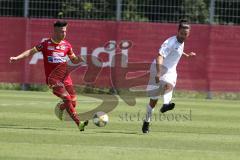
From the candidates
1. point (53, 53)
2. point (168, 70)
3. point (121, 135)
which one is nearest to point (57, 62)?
point (53, 53)

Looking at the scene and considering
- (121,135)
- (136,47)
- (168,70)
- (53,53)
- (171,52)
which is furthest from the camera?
(136,47)

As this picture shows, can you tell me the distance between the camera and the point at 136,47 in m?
25.4

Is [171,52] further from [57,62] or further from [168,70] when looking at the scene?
[57,62]

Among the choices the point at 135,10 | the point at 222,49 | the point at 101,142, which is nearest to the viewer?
the point at 101,142

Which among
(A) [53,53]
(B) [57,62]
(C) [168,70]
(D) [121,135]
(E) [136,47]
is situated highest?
(A) [53,53]

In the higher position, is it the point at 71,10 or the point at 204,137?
the point at 71,10

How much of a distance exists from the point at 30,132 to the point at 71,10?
568 inches

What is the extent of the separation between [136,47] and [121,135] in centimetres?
1229

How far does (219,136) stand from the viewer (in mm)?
13664

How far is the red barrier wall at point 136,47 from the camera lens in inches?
988

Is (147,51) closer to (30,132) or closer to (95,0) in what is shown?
(95,0)

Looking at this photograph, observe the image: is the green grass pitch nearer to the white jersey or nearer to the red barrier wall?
the white jersey

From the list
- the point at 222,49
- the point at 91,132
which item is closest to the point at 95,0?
the point at 222,49

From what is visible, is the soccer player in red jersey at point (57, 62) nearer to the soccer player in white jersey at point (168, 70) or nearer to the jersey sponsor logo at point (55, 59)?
the jersey sponsor logo at point (55, 59)
